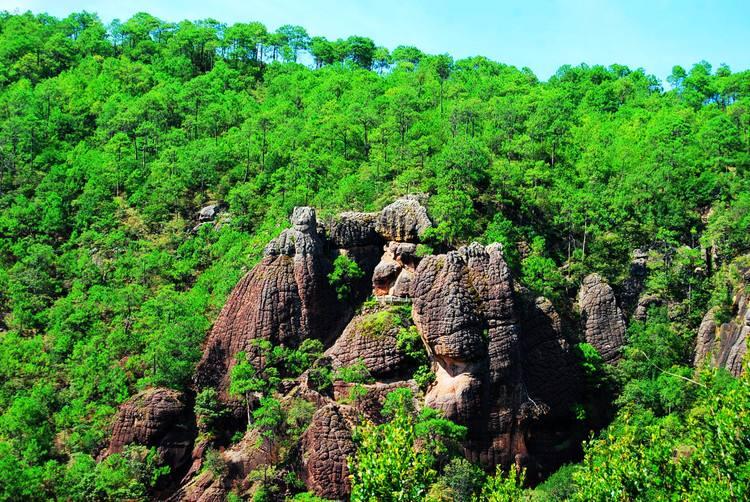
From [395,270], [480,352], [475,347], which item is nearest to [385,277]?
[395,270]

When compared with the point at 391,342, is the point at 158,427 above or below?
below

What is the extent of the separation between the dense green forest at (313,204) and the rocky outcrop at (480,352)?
8.72 feet

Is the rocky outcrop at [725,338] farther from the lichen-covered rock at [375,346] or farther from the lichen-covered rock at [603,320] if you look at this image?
the lichen-covered rock at [375,346]

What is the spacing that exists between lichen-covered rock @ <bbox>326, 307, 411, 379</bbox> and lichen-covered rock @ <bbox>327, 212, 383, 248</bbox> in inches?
191

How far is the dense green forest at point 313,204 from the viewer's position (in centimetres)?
4822

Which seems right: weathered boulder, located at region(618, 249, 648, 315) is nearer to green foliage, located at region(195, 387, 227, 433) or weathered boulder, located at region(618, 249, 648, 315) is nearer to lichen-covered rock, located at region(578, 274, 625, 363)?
lichen-covered rock, located at region(578, 274, 625, 363)

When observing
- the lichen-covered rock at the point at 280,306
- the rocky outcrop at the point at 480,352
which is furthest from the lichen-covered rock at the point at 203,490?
the rocky outcrop at the point at 480,352

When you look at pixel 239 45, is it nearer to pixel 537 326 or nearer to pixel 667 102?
pixel 667 102

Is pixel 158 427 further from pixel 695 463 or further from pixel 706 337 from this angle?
pixel 695 463

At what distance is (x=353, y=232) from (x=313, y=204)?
325 inches

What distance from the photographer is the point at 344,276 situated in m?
49.5

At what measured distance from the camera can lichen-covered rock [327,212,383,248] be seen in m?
50.7

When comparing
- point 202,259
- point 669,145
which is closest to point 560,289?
point 669,145

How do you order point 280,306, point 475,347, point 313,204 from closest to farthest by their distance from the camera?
point 475,347 < point 280,306 < point 313,204
